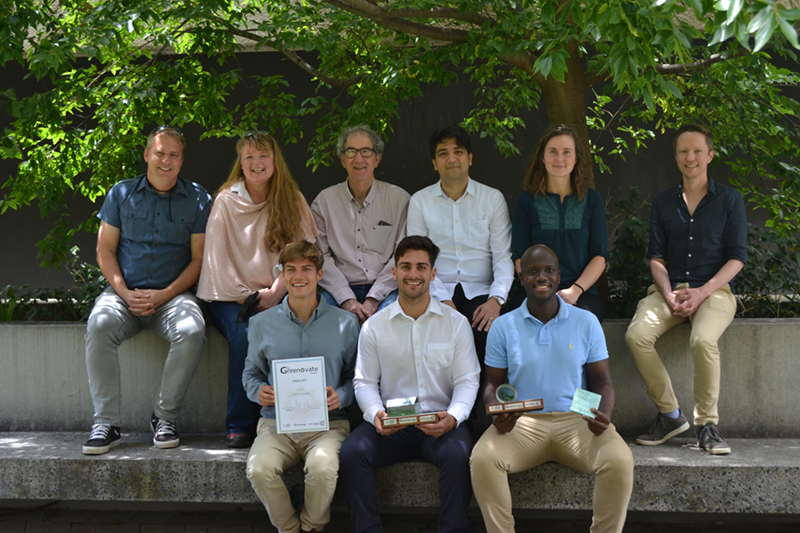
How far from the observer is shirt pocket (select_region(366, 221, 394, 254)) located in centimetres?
460

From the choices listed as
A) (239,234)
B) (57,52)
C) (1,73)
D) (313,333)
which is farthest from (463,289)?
(1,73)

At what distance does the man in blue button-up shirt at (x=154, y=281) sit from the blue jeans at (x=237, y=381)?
0.57ft

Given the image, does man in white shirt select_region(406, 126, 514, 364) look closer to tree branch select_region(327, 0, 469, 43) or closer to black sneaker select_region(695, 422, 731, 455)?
tree branch select_region(327, 0, 469, 43)

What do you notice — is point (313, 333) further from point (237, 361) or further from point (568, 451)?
point (568, 451)

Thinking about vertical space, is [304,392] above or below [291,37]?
below

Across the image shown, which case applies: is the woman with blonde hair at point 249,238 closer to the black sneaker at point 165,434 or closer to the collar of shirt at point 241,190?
the collar of shirt at point 241,190

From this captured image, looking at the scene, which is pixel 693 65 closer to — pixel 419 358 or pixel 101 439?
pixel 419 358

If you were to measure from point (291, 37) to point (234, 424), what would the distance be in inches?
97.2

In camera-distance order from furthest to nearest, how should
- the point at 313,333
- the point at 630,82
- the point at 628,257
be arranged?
the point at 628,257, the point at 313,333, the point at 630,82

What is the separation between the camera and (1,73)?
30.0 ft

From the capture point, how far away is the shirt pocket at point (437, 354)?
3.72m

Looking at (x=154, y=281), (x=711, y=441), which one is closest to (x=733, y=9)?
(x=711, y=441)

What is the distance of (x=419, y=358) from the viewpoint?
372 cm

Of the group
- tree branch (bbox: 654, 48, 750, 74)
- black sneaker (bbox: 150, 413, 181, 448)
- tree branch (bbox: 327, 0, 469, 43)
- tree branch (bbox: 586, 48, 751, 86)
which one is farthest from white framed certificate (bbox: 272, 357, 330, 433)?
tree branch (bbox: 654, 48, 750, 74)
